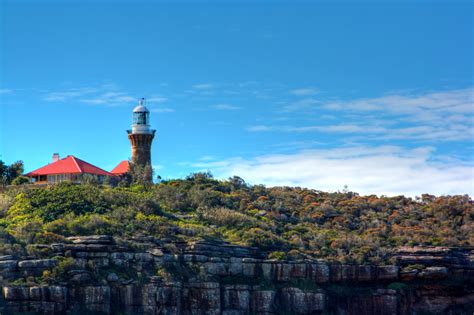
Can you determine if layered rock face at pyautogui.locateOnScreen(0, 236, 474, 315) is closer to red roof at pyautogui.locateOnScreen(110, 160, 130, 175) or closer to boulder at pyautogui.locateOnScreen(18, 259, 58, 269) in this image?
boulder at pyautogui.locateOnScreen(18, 259, 58, 269)

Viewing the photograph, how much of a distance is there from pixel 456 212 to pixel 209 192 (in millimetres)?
20982

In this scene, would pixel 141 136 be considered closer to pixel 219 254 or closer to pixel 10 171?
pixel 10 171

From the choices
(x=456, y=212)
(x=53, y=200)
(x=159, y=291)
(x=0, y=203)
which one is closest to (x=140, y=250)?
(x=159, y=291)

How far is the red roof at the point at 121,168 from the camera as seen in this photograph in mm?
79000

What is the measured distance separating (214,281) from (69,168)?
2810cm

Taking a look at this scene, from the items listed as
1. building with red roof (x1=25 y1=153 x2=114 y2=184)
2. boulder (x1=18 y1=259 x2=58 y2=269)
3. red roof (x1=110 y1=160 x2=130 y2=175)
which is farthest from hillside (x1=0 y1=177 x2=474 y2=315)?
red roof (x1=110 y1=160 x2=130 y2=175)

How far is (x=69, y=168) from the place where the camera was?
2992 inches

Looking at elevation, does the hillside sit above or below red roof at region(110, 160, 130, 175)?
below

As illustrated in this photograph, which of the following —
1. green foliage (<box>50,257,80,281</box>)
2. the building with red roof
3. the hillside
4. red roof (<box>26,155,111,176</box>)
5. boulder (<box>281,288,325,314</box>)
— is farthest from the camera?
red roof (<box>26,155,111,176</box>)

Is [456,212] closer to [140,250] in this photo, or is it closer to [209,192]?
[209,192]

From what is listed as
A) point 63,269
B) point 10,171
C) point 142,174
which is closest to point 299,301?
point 63,269

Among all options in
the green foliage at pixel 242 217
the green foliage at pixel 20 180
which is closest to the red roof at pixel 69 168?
the green foliage at pixel 20 180

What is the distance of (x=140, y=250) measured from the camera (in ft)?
173

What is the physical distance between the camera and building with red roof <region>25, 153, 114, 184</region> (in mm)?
74938
